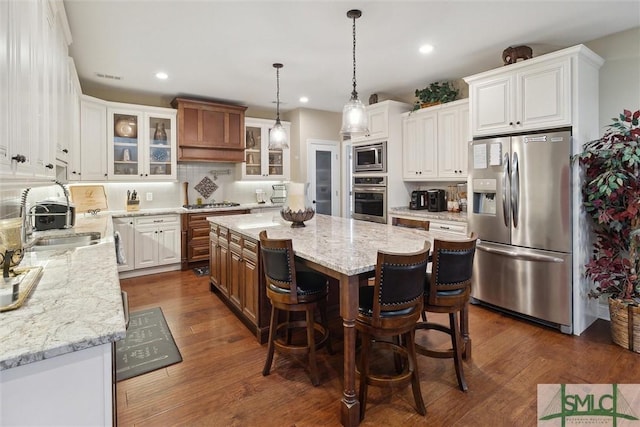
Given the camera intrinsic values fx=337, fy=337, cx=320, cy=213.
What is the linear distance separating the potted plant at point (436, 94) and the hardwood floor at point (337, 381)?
276 centimetres

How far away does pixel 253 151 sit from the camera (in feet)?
19.2

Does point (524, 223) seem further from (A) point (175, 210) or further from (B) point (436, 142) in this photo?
(A) point (175, 210)

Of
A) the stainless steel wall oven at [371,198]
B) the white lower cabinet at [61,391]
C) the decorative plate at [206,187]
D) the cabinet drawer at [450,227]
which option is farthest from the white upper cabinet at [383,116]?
the white lower cabinet at [61,391]

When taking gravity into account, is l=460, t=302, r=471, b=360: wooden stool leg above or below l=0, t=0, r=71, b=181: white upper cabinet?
below

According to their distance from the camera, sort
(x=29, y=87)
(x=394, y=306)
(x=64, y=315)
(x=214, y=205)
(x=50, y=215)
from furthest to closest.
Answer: (x=214, y=205)
(x=50, y=215)
(x=394, y=306)
(x=29, y=87)
(x=64, y=315)

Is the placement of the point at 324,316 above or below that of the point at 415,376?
above

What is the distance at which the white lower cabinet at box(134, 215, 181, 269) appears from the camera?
466 centimetres

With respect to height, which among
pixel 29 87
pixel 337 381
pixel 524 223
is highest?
pixel 29 87

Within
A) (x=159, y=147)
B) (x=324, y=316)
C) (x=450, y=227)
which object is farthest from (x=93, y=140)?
(x=450, y=227)

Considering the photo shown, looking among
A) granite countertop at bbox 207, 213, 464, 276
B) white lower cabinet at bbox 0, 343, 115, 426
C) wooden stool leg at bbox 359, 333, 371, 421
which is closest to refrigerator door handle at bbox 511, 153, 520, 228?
granite countertop at bbox 207, 213, 464, 276

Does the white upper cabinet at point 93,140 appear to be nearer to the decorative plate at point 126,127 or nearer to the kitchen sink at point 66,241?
the decorative plate at point 126,127

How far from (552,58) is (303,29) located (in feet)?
7.13

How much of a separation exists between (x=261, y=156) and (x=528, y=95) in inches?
161

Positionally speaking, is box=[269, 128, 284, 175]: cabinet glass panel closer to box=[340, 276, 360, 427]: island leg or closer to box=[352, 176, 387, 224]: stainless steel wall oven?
box=[352, 176, 387, 224]: stainless steel wall oven
